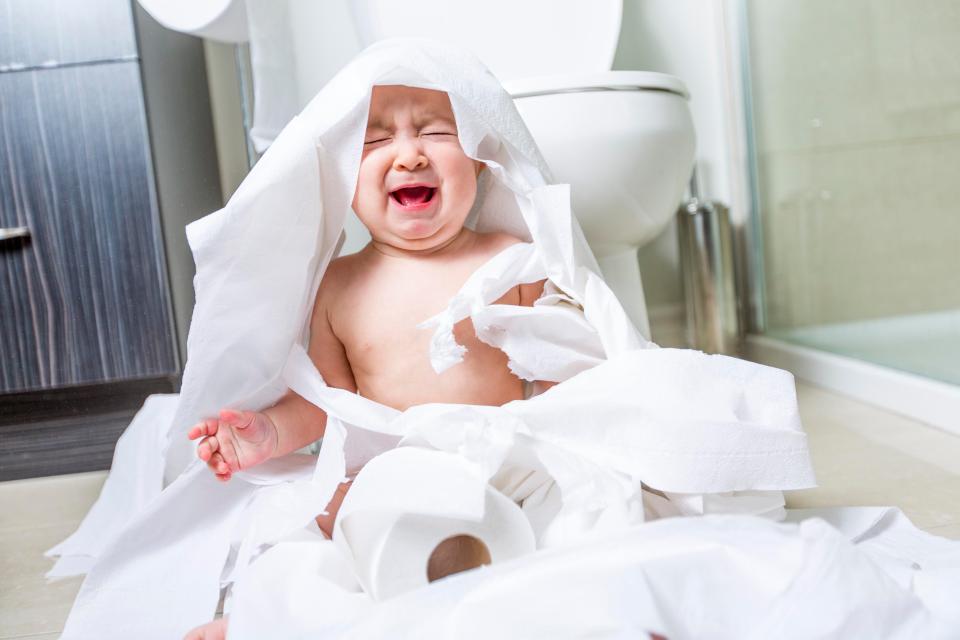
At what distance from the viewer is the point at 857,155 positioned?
123 cm

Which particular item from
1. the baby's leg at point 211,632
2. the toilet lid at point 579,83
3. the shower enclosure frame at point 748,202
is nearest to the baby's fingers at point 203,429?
the baby's leg at point 211,632

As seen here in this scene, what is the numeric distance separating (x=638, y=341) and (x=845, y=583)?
29 cm

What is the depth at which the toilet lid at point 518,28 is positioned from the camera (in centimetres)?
129

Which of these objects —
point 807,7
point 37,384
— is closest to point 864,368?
point 807,7

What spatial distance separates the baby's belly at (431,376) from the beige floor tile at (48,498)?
0.43 meters

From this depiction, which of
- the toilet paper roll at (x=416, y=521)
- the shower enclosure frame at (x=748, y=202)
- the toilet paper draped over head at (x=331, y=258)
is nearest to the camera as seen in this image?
the toilet paper roll at (x=416, y=521)

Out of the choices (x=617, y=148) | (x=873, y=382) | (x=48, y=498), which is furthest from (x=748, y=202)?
(x=48, y=498)

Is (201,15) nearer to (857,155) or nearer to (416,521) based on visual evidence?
(416,521)

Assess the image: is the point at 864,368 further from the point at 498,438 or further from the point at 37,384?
the point at 37,384

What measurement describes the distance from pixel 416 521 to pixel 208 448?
0.69ft

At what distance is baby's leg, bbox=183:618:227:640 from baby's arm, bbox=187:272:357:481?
0.44ft

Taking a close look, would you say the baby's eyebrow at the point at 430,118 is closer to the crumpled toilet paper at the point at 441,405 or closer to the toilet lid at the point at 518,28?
the crumpled toilet paper at the point at 441,405

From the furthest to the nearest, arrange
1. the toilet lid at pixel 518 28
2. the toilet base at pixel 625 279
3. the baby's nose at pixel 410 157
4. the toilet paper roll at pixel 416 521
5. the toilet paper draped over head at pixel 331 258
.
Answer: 1. the toilet lid at pixel 518 28
2. the toilet base at pixel 625 279
3. the baby's nose at pixel 410 157
4. the toilet paper draped over head at pixel 331 258
5. the toilet paper roll at pixel 416 521

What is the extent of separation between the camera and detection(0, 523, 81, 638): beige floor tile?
666 millimetres
